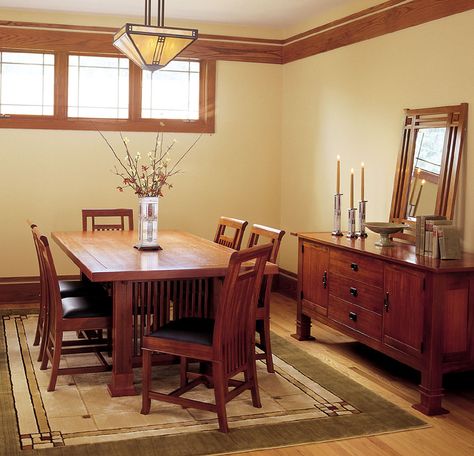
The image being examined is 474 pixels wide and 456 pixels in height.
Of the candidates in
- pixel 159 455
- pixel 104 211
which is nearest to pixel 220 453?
pixel 159 455

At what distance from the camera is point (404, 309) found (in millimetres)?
4207

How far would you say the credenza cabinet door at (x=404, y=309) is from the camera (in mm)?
4074

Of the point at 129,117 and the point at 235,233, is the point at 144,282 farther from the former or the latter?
the point at 129,117

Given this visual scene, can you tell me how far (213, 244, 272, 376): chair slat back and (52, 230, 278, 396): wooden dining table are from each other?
323 mm

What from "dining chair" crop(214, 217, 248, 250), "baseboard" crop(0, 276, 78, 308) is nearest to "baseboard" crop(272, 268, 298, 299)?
"dining chair" crop(214, 217, 248, 250)

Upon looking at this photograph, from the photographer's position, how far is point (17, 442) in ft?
11.4

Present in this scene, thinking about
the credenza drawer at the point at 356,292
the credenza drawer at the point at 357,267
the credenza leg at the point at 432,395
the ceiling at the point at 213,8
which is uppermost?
the ceiling at the point at 213,8

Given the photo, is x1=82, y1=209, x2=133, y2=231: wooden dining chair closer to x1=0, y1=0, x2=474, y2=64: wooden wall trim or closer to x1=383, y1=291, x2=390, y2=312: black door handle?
x1=0, y1=0, x2=474, y2=64: wooden wall trim

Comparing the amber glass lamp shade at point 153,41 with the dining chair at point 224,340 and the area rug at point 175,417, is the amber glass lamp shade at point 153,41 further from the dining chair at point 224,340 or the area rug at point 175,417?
the area rug at point 175,417

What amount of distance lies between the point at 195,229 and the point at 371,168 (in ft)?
6.92

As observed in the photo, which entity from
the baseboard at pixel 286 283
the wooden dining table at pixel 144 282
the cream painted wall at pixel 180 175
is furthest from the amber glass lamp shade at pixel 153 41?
the baseboard at pixel 286 283

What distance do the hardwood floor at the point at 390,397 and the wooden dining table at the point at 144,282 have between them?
101 centimetres

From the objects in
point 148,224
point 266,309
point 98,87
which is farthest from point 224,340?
point 98,87

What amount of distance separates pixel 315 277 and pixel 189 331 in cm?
178
